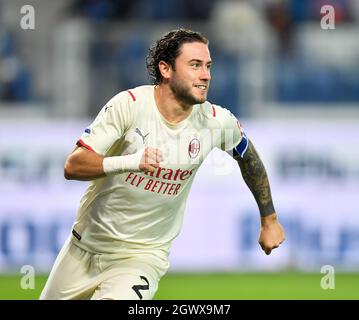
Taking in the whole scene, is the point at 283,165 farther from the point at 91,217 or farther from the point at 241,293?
the point at 91,217

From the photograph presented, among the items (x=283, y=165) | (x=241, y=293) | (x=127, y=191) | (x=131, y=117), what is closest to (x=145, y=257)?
(x=127, y=191)

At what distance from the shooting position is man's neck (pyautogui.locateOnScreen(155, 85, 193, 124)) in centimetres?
771

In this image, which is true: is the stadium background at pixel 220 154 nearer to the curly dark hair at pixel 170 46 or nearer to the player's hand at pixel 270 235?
the player's hand at pixel 270 235

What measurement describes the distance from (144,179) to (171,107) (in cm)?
56

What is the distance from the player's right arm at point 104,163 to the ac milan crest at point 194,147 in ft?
1.91

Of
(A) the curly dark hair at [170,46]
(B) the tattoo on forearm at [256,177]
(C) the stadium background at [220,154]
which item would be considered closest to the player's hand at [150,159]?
(A) the curly dark hair at [170,46]

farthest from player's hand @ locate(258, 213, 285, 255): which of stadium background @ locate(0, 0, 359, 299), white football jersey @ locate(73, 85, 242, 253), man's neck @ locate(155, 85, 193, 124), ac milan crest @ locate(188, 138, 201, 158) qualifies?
stadium background @ locate(0, 0, 359, 299)

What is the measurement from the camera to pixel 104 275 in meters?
7.68

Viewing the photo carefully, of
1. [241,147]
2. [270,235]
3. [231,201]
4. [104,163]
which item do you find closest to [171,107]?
[241,147]

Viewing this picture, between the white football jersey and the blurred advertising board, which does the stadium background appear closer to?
the blurred advertising board

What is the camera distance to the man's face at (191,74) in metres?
7.60
